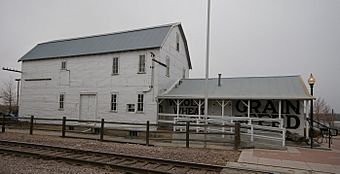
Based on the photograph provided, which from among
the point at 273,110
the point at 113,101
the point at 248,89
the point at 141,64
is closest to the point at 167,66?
Result: the point at 141,64

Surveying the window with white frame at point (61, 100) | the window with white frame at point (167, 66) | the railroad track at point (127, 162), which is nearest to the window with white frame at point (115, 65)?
the window with white frame at point (167, 66)

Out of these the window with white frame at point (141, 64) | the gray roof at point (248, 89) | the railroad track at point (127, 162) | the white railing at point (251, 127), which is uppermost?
the window with white frame at point (141, 64)

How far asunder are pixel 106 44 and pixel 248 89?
12.3 m

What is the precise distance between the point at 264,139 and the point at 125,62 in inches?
465

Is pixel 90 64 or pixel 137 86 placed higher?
pixel 90 64

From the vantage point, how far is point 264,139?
13.4m

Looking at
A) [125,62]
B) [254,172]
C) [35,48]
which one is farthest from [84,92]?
[254,172]

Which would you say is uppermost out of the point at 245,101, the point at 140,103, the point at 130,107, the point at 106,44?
the point at 106,44

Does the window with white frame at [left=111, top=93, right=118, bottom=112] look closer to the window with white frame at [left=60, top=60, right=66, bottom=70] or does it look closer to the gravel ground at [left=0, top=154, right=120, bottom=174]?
the window with white frame at [left=60, top=60, right=66, bottom=70]

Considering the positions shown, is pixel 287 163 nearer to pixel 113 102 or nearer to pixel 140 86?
pixel 140 86

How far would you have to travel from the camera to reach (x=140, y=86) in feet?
64.2

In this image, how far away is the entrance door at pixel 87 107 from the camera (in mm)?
21516

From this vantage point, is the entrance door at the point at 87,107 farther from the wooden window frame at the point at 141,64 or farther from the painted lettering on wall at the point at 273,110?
the painted lettering on wall at the point at 273,110

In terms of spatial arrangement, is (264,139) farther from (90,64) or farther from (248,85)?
(90,64)
